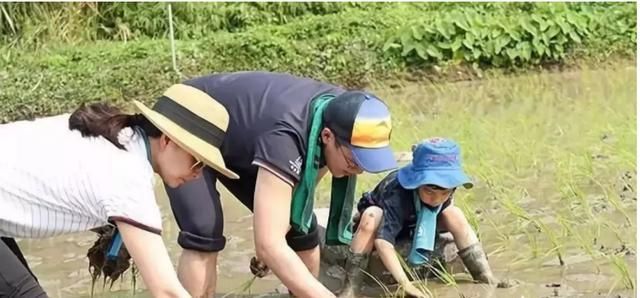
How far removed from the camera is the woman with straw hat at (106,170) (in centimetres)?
242

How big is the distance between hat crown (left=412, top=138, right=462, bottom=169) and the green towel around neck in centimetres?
26

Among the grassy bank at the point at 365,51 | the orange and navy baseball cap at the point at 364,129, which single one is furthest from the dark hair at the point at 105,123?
the grassy bank at the point at 365,51

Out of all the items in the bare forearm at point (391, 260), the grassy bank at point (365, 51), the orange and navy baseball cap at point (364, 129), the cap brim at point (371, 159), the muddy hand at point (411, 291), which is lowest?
the grassy bank at point (365, 51)

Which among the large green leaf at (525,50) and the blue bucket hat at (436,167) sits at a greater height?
the blue bucket hat at (436,167)

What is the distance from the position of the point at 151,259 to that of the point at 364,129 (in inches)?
31.1

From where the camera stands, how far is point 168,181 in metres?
2.57

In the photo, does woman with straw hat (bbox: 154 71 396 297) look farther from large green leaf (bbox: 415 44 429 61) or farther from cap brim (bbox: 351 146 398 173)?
large green leaf (bbox: 415 44 429 61)

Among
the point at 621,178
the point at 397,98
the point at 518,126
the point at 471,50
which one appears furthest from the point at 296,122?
the point at 471,50

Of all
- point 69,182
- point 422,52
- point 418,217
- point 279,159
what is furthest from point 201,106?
point 422,52

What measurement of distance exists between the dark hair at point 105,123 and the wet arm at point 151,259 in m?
0.22

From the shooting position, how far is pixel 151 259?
7.95 feet

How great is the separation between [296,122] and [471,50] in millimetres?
6468

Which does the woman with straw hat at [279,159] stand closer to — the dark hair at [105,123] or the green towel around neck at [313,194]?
the green towel around neck at [313,194]

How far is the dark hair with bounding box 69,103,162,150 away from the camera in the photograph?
2514 millimetres
